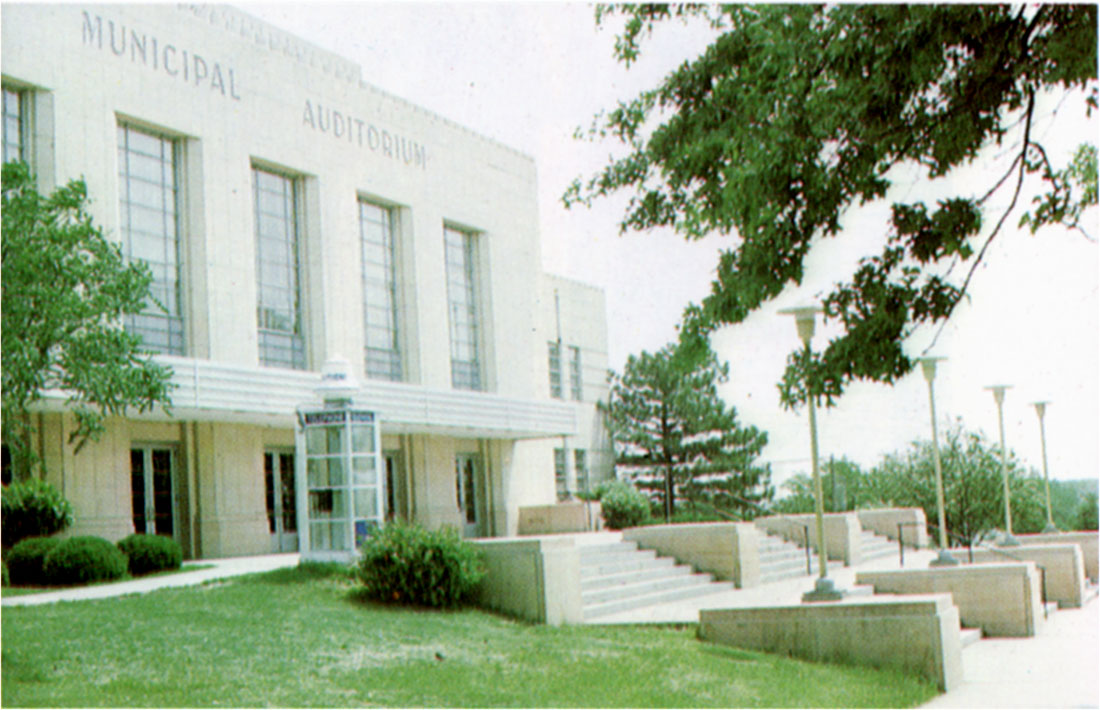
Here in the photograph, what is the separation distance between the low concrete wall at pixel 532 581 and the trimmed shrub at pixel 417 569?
A: 1.14 ft

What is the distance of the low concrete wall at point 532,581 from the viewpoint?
1498 cm

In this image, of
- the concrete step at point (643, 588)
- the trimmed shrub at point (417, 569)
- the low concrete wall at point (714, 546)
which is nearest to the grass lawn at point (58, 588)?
the trimmed shrub at point (417, 569)

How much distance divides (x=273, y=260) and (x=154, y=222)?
13.2 ft

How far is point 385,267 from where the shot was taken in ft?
113

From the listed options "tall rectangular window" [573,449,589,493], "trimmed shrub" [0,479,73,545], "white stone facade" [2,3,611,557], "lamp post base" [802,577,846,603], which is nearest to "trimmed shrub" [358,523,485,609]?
"lamp post base" [802,577,846,603]

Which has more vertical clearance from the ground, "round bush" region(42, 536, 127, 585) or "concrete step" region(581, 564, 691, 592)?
"round bush" region(42, 536, 127, 585)

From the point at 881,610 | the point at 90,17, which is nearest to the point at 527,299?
the point at 90,17

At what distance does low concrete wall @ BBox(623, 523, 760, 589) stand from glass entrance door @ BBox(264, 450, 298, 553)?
10074 millimetres

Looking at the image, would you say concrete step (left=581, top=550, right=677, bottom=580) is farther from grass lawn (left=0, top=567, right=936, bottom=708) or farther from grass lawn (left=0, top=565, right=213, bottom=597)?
grass lawn (left=0, top=565, right=213, bottom=597)

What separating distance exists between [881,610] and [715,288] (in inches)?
216

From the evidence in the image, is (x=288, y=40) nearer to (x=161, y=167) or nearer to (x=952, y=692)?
(x=161, y=167)

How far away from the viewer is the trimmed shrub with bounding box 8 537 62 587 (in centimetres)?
1883

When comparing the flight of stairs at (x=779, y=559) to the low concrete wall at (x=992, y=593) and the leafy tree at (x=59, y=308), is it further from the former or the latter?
the leafy tree at (x=59, y=308)

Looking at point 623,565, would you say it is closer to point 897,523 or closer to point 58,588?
point 58,588
